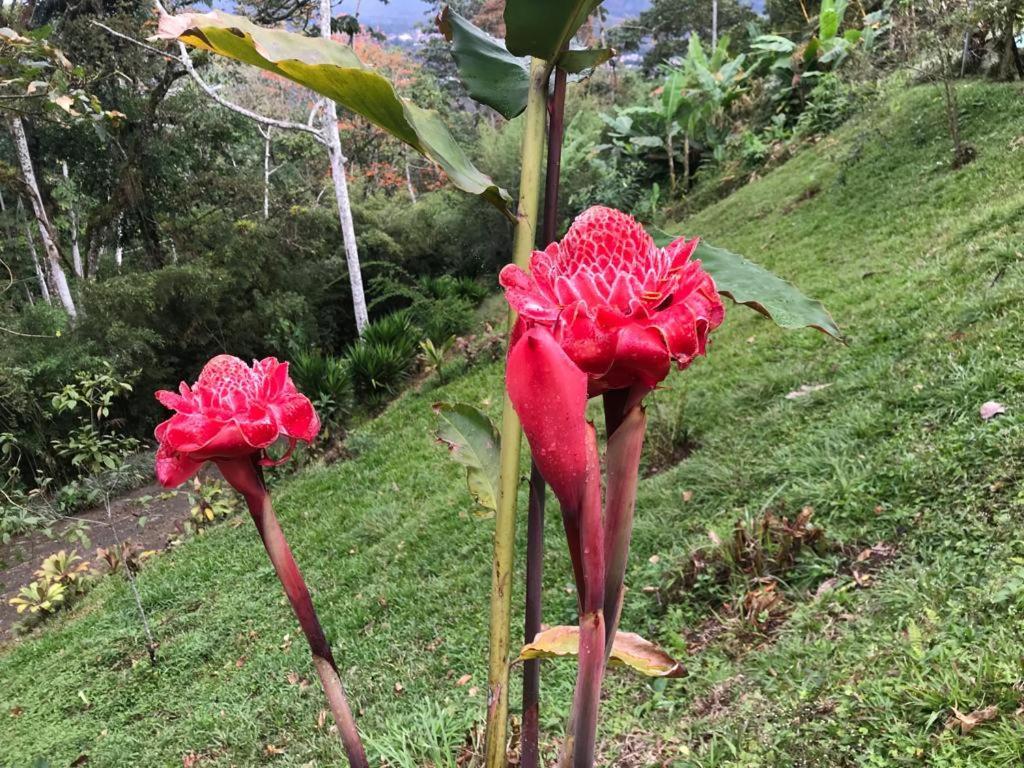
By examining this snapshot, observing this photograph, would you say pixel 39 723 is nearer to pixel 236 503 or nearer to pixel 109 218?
pixel 236 503

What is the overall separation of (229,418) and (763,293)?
0.60m

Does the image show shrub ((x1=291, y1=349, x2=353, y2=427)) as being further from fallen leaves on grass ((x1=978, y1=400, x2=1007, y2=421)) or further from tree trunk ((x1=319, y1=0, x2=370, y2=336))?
fallen leaves on grass ((x1=978, y1=400, x2=1007, y2=421))

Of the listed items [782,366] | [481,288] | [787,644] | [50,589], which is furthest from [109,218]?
[787,644]

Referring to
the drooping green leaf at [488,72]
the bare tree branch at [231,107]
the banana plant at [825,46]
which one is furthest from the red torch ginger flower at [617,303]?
the banana plant at [825,46]

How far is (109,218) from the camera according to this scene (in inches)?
427

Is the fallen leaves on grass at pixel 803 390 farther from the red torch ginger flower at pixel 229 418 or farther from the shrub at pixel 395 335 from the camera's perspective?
the shrub at pixel 395 335

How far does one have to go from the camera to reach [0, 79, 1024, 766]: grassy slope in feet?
5.68

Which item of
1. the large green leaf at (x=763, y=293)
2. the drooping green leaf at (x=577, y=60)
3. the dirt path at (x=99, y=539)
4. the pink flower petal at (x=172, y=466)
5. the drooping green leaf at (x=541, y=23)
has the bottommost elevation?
the dirt path at (x=99, y=539)

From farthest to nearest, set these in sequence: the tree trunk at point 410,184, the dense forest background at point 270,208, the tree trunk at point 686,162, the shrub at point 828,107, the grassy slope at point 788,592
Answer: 1. the tree trunk at point 410,184
2. the tree trunk at point 686,162
3. the dense forest background at point 270,208
4. the shrub at point 828,107
5. the grassy slope at point 788,592

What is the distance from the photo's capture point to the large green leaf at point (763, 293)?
0.78 m

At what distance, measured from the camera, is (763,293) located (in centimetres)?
80

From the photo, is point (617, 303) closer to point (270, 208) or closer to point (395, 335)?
point (395, 335)

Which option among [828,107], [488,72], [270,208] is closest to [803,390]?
[488,72]

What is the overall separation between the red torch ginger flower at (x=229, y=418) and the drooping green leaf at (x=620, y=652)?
0.32 m
